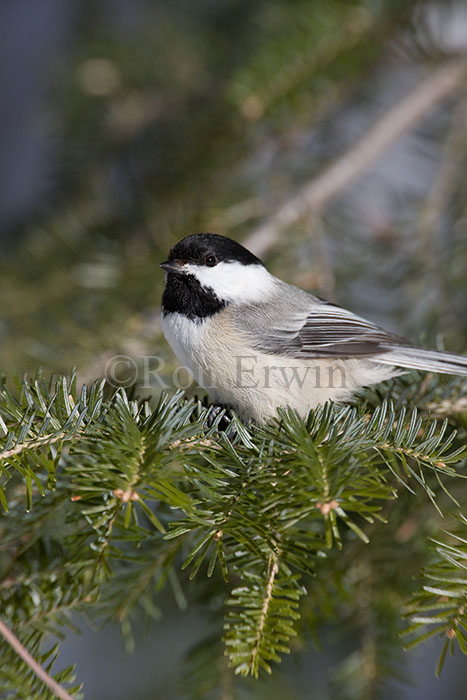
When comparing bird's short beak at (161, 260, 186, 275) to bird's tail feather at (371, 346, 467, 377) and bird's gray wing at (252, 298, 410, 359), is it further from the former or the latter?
bird's tail feather at (371, 346, 467, 377)

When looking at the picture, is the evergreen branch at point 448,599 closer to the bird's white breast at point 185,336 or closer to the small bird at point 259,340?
the small bird at point 259,340

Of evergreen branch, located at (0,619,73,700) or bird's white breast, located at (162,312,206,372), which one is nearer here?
evergreen branch, located at (0,619,73,700)

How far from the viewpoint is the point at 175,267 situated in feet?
3.57

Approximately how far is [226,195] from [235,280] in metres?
0.34

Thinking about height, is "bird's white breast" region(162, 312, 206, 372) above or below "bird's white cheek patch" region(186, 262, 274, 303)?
below

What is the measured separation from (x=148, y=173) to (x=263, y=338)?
0.64 m

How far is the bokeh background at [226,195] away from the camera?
1286mm

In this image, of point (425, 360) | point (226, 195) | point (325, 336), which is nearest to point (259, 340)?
point (325, 336)

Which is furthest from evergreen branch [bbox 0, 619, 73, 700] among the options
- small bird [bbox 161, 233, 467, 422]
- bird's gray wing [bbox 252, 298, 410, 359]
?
bird's gray wing [bbox 252, 298, 410, 359]

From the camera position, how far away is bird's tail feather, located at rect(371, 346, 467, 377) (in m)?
0.96

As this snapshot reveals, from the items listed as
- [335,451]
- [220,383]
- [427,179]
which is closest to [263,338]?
[220,383]

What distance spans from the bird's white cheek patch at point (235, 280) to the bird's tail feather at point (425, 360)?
0.79 feet

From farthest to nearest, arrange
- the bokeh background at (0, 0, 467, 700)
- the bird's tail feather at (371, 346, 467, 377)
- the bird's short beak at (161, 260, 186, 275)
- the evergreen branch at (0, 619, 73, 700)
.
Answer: the bokeh background at (0, 0, 467, 700) < the bird's short beak at (161, 260, 186, 275) < the bird's tail feather at (371, 346, 467, 377) < the evergreen branch at (0, 619, 73, 700)

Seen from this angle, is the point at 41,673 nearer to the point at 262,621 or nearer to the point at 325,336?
the point at 262,621
